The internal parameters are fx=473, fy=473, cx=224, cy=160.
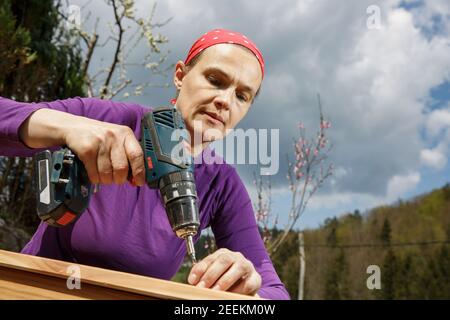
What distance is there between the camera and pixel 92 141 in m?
1.13

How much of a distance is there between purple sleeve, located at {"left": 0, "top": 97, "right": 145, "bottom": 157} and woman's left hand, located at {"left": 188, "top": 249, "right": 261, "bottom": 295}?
576mm

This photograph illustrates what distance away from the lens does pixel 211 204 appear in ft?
5.97

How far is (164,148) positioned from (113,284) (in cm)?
51

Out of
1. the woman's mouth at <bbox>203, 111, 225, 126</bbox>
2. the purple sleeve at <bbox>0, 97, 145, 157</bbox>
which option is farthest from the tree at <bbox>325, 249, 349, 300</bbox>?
the purple sleeve at <bbox>0, 97, 145, 157</bbox>

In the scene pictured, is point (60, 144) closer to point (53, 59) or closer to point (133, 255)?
point (133, 255)

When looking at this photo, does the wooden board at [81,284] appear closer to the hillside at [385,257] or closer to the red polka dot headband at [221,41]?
the red polka dot headband at [221,41]

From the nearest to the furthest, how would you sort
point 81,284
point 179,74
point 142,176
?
1. point 81,284
2. point 142,176
3. point 179,74

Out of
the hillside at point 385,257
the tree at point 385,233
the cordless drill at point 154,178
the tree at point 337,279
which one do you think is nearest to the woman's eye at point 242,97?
the cordless drill at point 154,178

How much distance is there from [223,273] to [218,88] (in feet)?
2.61

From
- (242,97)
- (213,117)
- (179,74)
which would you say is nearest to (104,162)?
(213,117)

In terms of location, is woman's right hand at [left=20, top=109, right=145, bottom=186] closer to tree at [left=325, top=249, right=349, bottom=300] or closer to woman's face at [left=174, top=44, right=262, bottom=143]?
woman's face at [left=174, top=44, right=262, bottom=143]

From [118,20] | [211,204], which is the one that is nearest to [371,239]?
[118,20]

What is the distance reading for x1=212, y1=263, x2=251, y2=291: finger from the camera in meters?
1.13

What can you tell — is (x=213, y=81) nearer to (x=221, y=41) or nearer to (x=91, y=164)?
(x=221, y=41)
